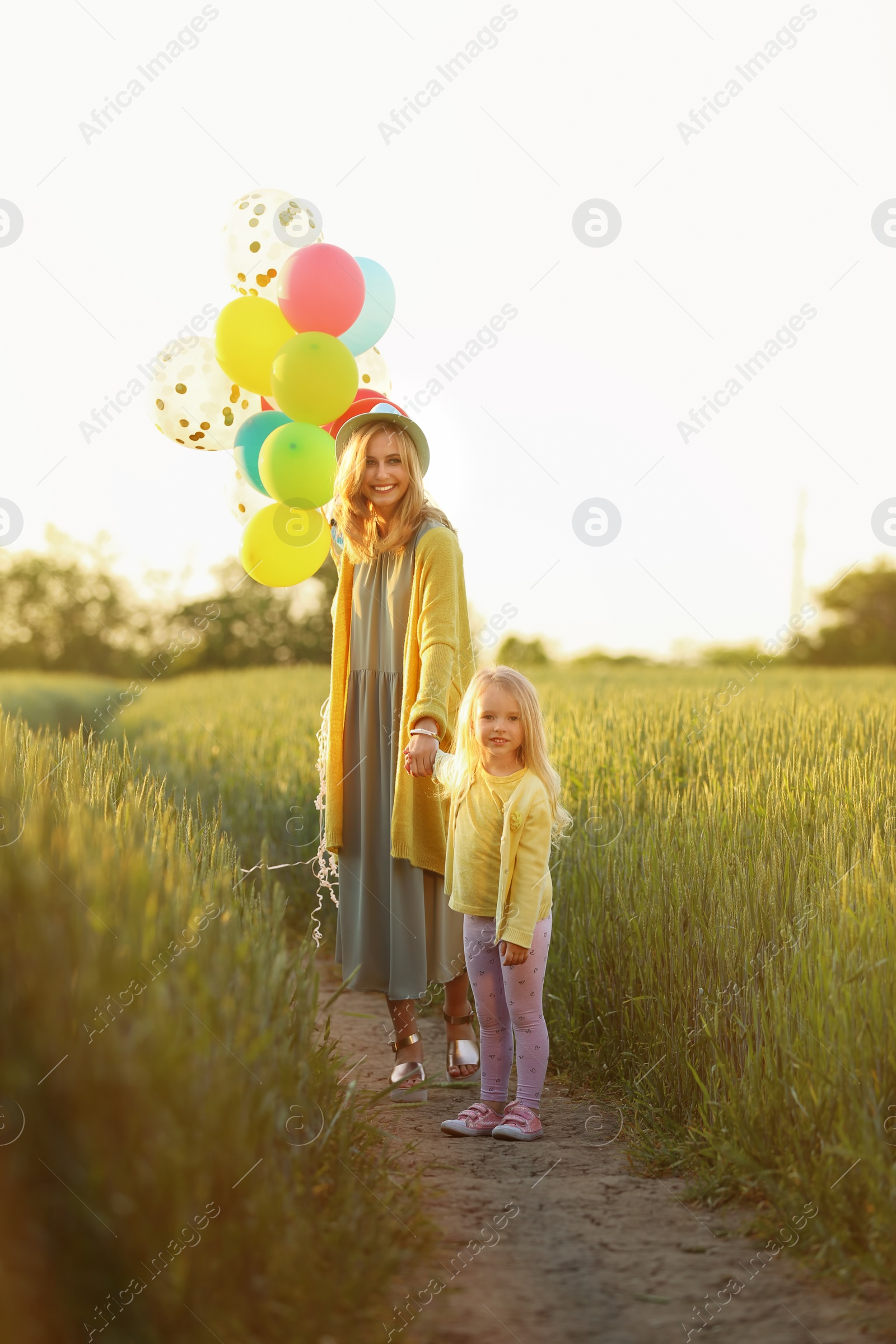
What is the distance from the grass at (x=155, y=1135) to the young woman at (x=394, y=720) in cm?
109

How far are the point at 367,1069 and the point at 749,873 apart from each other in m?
1.54

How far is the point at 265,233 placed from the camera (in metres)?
4.46

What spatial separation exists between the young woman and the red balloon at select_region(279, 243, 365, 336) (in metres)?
0.77

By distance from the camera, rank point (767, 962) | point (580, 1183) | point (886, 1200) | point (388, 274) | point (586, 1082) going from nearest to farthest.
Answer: point (886, 1200)
point (580, 1183)
point (767, 962)
point (586, 1082)
point (388, 274)

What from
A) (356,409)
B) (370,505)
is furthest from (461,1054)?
(356,409)

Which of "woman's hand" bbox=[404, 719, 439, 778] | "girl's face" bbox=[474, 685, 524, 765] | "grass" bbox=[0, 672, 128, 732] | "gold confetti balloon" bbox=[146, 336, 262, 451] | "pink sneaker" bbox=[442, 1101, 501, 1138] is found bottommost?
"pink sneaker" bbox=[442, 1101, 501, 1138]

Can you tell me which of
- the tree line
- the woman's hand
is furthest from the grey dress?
the tree line

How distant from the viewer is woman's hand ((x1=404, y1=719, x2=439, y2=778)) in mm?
3176

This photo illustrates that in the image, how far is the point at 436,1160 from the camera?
279 centimetres

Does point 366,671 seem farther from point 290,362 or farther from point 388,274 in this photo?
point 388,274

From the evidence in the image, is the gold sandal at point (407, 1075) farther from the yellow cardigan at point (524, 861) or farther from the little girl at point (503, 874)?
the yellow cardigan at point (524, 861)

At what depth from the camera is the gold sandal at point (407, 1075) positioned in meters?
3.29

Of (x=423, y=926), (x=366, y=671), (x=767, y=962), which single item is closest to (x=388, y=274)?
(x=366, y=671)

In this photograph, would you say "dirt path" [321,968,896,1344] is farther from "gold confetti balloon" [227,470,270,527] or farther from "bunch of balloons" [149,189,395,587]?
"gold confetti balloon" [227,470,270,527]
